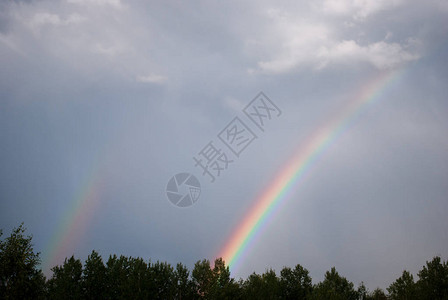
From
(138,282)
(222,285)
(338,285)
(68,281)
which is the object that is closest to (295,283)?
(338,285)

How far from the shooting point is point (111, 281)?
4678cm

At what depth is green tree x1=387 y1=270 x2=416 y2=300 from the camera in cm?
4445

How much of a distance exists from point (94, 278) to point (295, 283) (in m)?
31.1

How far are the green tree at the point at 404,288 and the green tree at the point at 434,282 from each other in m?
1.04

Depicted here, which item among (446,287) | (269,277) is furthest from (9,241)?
(446,287)

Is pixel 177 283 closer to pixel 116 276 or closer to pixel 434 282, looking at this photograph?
pixel 116 276

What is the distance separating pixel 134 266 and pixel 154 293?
472 centimetres

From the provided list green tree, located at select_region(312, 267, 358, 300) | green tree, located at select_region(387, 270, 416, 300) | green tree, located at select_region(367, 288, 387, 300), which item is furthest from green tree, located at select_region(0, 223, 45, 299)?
green tree, located at select_region(367, 288, 387, 300)

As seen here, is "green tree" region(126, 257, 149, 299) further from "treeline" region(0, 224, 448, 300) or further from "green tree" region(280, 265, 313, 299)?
"green tree" region(280, 265, 313, 299)

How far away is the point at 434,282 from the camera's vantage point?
4341cm

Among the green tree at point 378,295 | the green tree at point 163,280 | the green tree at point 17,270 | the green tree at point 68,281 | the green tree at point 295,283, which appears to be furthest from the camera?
the green tree at point 378,295

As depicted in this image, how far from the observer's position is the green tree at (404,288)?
44.5 m

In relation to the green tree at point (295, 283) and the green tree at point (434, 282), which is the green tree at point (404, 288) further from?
the green tree at point (295, 283)

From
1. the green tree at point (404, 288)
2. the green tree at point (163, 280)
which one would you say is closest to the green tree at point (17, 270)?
the green tree at point (163, 280)
